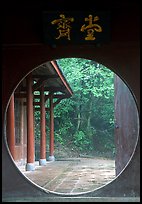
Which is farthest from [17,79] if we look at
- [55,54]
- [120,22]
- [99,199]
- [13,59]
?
[99,199]

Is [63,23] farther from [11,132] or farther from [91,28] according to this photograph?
[11,132]

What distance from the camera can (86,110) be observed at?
23062 millimetres

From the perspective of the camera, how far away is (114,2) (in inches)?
191

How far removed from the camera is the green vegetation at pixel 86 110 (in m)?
21.8

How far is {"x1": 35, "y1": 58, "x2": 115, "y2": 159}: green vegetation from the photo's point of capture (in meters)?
21.8

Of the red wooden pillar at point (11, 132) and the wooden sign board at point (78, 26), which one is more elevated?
the wooden sign board at point (78, 26)

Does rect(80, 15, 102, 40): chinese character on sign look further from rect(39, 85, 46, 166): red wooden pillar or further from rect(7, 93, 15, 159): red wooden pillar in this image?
rect(39, 85, 46, 166): red wooden pillar

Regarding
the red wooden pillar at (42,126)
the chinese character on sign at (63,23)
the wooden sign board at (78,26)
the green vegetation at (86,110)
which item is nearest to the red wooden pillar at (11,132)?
the wooden sign board at (78,26)

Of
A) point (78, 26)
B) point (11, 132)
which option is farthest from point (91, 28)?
point (11, 132)

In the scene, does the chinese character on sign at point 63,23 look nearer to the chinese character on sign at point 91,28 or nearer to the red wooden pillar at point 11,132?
the chinese character on sign at point 91,28

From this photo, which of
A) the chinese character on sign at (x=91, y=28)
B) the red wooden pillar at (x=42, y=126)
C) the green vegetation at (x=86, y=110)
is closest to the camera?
the chinese character on sign at (x=91, y=28)

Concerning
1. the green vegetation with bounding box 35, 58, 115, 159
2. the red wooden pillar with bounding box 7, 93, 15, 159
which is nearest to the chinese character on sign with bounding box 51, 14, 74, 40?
→ the red wooden pillar with bounding box 7, 93, 15, 159

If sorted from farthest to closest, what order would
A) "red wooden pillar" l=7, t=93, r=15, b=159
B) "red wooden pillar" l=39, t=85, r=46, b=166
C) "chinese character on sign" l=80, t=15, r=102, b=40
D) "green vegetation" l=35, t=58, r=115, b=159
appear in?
"green vegetation" l=35, t=58, r=115, b=159, "red wooden pillar" l=39, t=85, r=46, b=166, "red wooden pillar" l=7, t=93, r=15, b=159, "chinese character on sign" l=80, t=15, r=102, b=40

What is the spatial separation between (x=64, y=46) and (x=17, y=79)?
747mm
